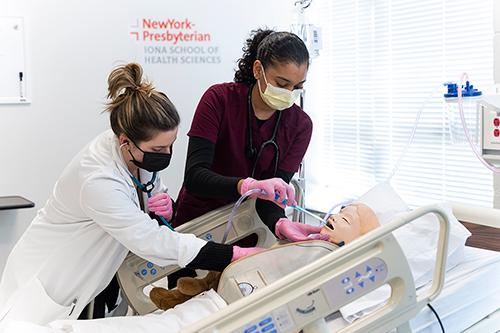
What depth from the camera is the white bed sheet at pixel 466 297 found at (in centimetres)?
164

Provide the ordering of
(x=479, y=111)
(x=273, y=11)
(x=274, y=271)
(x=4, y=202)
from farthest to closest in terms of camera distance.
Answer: (x=273, y=11), (x=4, y=202), (x=479, y=111), (x=274, y=271)

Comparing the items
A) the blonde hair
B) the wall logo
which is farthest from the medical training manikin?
the wall logo

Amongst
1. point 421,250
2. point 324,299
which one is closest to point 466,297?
point 421,250

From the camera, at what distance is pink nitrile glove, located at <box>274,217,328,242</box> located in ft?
6.05

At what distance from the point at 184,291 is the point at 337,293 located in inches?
26.7

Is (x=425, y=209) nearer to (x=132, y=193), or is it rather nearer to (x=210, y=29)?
(x=132, y=193)

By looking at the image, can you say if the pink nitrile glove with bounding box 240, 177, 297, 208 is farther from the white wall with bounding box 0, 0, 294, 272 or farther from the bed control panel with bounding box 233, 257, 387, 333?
the white wall with bounding box 0, 0, 294, 272

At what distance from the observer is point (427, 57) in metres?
3.20

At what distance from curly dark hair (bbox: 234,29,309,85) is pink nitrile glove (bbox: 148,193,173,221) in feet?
1.65

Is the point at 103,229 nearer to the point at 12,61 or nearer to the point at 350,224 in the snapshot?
the point at 350,224

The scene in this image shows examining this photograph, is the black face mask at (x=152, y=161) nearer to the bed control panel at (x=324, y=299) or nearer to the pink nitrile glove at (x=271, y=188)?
the pink nitrile glove at (x=271, y=188)

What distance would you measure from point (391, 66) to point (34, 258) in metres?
2.33

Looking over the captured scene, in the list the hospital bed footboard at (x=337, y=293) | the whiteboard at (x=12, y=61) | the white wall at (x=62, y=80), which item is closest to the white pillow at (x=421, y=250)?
the hospital bed footboard at (x=337, y=293)

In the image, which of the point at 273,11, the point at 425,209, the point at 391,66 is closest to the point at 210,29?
the point at 273,11
